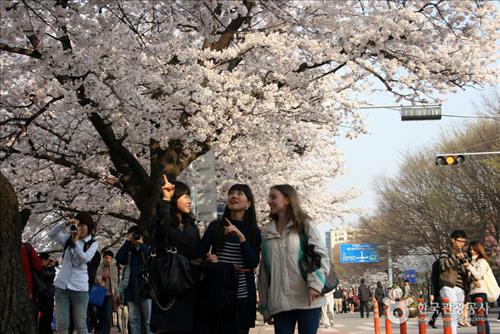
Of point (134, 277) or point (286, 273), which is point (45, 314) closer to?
point (134, 277)

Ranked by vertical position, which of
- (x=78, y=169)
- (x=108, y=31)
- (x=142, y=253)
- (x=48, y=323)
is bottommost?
(x=48, y=323)

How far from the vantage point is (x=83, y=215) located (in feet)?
30.2

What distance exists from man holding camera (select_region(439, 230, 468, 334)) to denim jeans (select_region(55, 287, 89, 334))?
4.65 metres

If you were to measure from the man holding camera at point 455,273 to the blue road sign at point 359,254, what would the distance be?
5520cm

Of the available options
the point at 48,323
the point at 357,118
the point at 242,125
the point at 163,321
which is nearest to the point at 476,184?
the point at 357,118

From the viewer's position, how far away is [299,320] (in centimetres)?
644

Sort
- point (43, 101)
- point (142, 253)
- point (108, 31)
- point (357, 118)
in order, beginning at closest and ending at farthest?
point (142, 253) < point (108, 31) < point (43, 101) < point (357, 118)

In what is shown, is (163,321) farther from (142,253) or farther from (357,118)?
(357,118)

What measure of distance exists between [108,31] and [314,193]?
80.2 feet

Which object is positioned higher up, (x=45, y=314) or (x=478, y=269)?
(x=478, y=269)

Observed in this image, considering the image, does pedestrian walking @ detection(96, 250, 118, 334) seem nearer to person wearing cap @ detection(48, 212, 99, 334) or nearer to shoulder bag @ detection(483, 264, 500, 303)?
person wearing cap @ detection(48, 212, 99, 334)

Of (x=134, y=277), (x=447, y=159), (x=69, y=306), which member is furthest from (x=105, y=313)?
(x=447, y=159)

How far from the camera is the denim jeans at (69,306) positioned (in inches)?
348

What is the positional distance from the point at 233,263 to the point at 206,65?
848cm
